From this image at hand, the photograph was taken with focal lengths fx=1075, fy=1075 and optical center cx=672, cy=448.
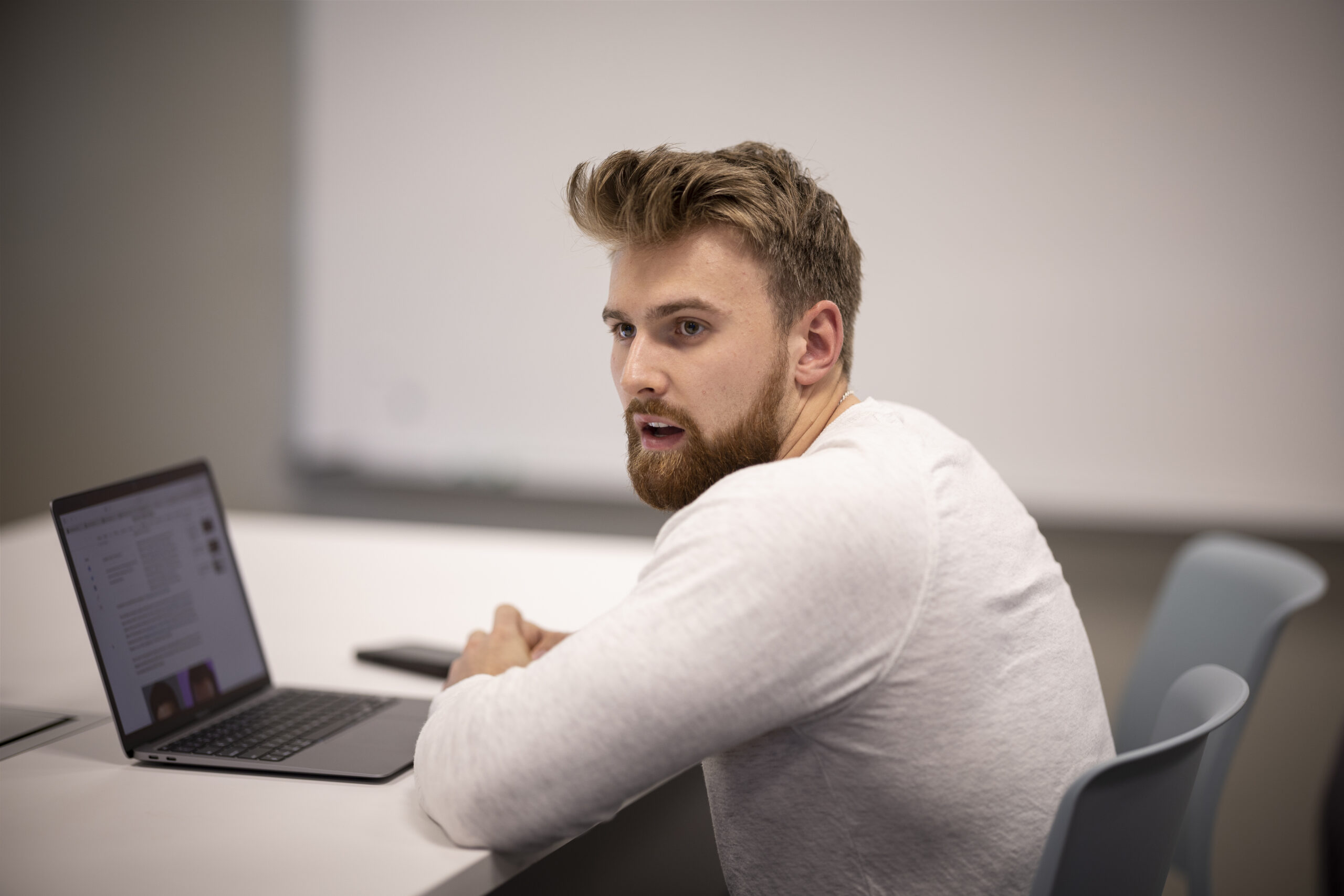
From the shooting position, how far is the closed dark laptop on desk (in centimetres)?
115

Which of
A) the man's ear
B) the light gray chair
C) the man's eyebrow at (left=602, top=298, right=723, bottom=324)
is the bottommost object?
the light gray chair

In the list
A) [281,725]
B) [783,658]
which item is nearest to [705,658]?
[783,658]

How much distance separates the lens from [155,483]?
50.7 inches

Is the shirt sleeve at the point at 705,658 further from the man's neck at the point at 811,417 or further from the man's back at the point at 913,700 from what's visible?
the man's neck at the point at 811,417

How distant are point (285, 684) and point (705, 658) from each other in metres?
0.80

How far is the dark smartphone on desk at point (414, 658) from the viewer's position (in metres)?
1.48

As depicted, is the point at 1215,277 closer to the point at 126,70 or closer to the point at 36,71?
the point at 126,70

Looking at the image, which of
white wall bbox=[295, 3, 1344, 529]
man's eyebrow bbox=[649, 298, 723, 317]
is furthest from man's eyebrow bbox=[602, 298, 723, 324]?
white wall bbox=[295, 3, 1344, 529]

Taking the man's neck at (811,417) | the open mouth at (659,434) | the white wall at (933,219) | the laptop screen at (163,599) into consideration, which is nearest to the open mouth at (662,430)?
the open mouth at (659,434)

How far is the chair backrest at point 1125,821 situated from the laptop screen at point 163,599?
0.93m

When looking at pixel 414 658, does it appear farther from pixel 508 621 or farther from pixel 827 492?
pixel 827 492

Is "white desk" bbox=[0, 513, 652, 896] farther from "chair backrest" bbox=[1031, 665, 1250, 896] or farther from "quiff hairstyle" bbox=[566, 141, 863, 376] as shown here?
"quiff hairstyle" bbox=[566, 141, 863, 376]

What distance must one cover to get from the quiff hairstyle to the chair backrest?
1.94ft

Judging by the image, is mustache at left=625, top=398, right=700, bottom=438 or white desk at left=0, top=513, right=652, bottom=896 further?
mustache at left=625, top=398, right=700, bottom=438
